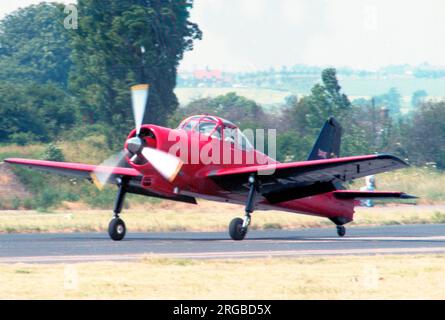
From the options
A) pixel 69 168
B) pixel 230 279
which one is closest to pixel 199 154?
pixel 69 168

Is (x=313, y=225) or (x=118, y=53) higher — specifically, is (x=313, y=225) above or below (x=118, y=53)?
below

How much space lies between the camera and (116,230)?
2084cm

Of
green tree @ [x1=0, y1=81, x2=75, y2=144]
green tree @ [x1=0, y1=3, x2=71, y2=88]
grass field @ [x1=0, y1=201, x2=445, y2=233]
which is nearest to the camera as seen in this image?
grass field @ [x1=0, y1=201, x2=445, y2=233]

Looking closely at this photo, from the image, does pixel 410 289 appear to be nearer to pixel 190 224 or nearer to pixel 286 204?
pixel 286 204

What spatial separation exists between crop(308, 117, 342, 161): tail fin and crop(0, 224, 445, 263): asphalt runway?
210 centimetres

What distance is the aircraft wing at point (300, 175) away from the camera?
19.9 meters

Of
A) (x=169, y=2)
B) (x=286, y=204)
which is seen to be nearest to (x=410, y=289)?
(x=286, y=204)

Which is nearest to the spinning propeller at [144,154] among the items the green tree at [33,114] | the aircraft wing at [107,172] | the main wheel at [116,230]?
the aircraft wing at [107,172]

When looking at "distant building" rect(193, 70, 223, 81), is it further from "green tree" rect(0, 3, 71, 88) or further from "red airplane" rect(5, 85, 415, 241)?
"red airplane" rect(5, 85, 415, 241)

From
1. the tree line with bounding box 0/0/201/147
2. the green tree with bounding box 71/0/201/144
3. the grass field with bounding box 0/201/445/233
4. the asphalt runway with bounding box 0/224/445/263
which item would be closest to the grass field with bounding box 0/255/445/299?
the asphalt runway with bounding box 0/224/445/263

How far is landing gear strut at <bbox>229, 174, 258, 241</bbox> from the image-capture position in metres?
20.8

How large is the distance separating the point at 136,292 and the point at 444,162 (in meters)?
41.7

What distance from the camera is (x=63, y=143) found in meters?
43.8
